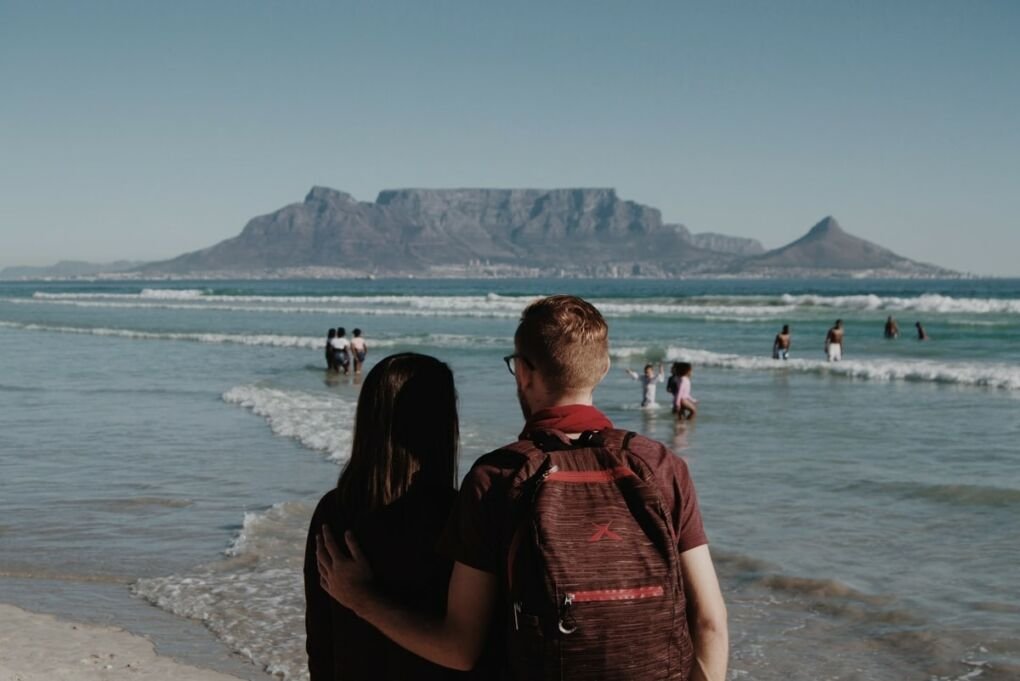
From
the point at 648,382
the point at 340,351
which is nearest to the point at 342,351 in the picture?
the point at 340,351

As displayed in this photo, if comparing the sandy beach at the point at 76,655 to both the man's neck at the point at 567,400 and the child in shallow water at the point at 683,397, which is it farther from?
the child in shallow water at the point at 683,397

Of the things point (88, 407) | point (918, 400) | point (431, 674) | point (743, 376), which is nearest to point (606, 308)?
point (743, 376)

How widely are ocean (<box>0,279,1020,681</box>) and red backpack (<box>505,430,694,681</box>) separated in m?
3.94

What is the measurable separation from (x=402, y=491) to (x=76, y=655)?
4081mm

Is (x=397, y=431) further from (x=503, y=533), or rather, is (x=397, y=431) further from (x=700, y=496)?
(x=700, y=496)

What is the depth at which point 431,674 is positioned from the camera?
261 centimetres

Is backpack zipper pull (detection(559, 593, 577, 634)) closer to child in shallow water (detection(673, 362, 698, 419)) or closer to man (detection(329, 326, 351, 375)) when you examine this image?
child in shallow water (detection(673, 362, 698, 419))

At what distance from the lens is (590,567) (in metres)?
2.14

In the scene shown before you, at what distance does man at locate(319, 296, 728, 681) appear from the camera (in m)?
2.29

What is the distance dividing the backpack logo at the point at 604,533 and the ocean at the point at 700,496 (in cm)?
403

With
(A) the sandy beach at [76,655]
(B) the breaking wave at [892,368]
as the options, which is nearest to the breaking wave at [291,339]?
(B) the breaking wave at [892,368]

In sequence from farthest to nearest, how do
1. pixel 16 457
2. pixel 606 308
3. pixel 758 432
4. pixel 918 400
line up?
pixel 606 308 < pixel 918 400 < pixel 758 432 < pixel 16 457

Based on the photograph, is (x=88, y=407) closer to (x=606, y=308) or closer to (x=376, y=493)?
(x=376, y=493)

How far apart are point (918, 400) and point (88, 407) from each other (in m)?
13.9
